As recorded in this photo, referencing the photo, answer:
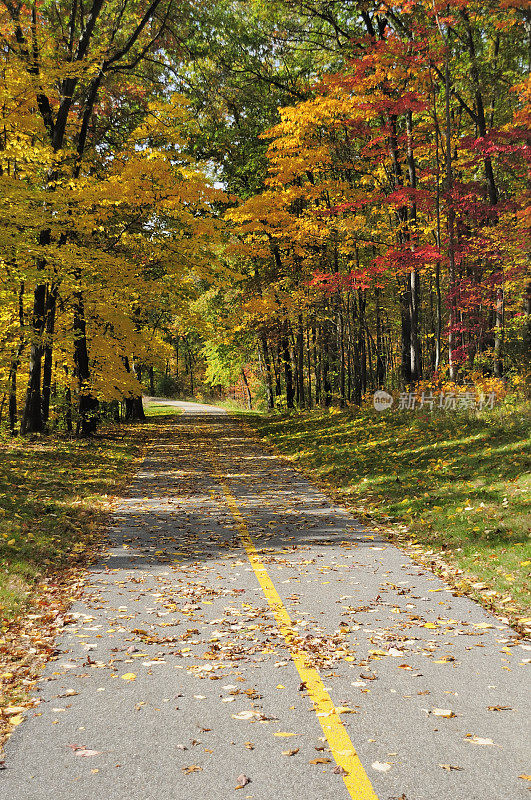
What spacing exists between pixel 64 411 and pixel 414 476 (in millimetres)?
13982

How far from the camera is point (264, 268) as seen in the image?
2856 centimetres

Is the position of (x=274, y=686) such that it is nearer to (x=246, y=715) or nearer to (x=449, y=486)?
(x=246, y=715)

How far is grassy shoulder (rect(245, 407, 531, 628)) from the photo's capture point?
6.72 meters

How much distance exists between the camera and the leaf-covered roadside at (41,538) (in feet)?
16.0

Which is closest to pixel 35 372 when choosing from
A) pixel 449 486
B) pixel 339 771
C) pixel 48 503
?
pixel 48 503

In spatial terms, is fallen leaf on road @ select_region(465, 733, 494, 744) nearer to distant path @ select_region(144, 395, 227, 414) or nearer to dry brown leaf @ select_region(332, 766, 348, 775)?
dry brown leaf @ select_region(332, 766, 348, 775)

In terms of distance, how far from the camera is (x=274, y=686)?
14.0ft

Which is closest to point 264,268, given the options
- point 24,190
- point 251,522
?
point 24,190

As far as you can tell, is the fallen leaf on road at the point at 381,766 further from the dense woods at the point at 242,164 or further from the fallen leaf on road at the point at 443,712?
the dense woods at the point at 242,164

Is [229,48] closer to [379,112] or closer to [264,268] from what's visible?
[379,112]

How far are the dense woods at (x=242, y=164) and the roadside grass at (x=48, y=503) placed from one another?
2609 millimetres

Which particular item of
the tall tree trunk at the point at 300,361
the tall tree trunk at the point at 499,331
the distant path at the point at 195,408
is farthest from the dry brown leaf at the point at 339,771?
the distant path at the point at 195,408

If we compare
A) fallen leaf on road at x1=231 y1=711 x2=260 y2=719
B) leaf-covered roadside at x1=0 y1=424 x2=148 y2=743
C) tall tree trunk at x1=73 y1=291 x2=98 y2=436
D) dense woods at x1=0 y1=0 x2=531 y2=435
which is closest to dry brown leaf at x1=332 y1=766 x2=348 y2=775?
fallen leaf on road at x1=231 y1=711 x2=260 y2=719

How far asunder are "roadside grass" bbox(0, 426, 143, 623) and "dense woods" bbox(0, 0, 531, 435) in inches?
103
